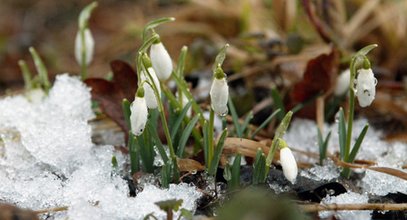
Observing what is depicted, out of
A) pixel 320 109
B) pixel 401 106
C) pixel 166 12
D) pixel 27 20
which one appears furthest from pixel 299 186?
pixel 27 20

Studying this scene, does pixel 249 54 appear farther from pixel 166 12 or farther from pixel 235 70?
pixel 166 12

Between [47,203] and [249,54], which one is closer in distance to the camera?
[47,203]

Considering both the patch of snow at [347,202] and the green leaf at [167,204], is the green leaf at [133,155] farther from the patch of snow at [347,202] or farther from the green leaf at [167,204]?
the patch of snow at [347,202]

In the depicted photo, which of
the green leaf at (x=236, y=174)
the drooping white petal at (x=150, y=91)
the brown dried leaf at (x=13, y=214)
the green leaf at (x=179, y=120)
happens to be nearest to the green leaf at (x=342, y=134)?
the green leaf at (x=236, y=174)

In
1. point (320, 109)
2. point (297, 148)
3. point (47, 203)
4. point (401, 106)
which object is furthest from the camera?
point (401, 106)

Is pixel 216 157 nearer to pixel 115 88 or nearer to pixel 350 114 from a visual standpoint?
pixel 350 114

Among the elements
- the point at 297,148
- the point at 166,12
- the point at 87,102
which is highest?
the point at 166,12
